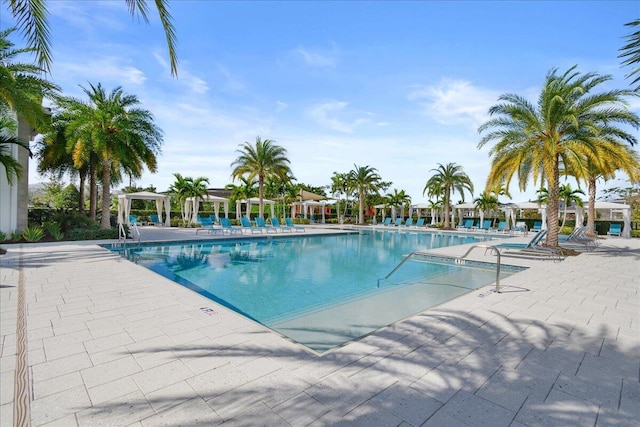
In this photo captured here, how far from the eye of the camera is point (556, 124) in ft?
38.1

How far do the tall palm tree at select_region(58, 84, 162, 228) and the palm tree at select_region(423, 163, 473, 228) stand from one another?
74.4 ft

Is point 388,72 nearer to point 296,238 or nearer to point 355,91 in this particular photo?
point 355,91

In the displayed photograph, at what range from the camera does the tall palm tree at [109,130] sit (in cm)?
1387

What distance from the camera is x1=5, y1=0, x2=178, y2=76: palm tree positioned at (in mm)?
4051

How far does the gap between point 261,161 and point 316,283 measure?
60.5 ft

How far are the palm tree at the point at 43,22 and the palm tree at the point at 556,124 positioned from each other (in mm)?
11743

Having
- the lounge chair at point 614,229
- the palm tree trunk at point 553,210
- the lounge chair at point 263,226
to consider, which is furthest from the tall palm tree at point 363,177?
the palm tree trunk at point 553,210

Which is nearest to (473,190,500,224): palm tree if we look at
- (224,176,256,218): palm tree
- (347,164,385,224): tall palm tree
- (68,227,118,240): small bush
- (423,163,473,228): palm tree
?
(423,163,473,228): palm tree

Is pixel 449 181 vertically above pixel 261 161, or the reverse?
pixel 261 161

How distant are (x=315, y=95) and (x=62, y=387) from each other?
49.4ft

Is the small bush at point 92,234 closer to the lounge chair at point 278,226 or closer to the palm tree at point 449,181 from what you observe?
the lounge chair at point 278,226

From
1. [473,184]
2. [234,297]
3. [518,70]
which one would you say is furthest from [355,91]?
[473,184]

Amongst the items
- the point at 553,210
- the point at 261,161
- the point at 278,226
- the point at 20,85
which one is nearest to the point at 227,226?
the point at 278,226

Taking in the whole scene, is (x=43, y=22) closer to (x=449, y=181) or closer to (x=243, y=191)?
(x=243, y=191)
